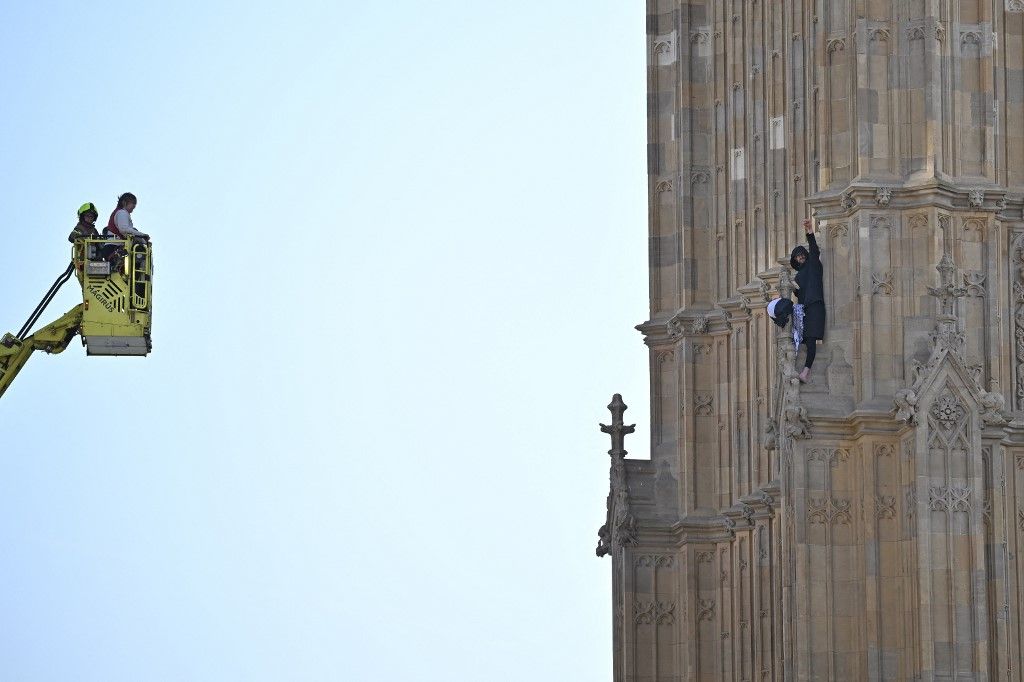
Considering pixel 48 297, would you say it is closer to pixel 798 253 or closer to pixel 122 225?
pixel 122 225

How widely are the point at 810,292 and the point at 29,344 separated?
18001 mm

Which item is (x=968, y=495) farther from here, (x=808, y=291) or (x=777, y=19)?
(x=777, y=19)

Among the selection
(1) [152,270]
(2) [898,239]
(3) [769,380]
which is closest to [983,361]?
(2) [898,239]

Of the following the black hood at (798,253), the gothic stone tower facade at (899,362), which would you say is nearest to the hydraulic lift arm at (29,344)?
the gothic stone tower facade at (899,362)

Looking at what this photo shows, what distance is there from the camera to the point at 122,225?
32438 mm

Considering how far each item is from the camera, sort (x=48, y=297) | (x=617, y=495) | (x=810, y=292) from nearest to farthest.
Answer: (x=48, y=297) → (x=810, y=292) → (x=617, y=495)

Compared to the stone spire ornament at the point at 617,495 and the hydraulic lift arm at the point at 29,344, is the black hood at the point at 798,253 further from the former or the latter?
the hydraulic lift arm at the point at 29,344

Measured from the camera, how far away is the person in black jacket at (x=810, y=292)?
48312 mm

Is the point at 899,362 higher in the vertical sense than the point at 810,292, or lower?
lower

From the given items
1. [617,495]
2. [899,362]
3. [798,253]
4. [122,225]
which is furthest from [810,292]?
[122,225]

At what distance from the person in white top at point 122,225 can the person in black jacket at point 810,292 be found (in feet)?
57.0

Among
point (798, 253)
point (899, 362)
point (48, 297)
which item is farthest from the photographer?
point (798, 253)

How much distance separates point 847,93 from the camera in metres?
49.1

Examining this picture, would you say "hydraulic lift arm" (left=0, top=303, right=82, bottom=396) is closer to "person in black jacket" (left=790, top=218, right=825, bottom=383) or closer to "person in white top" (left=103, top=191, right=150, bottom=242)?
"person in white top" (left=103, top=191, right=150, bottom=242)
